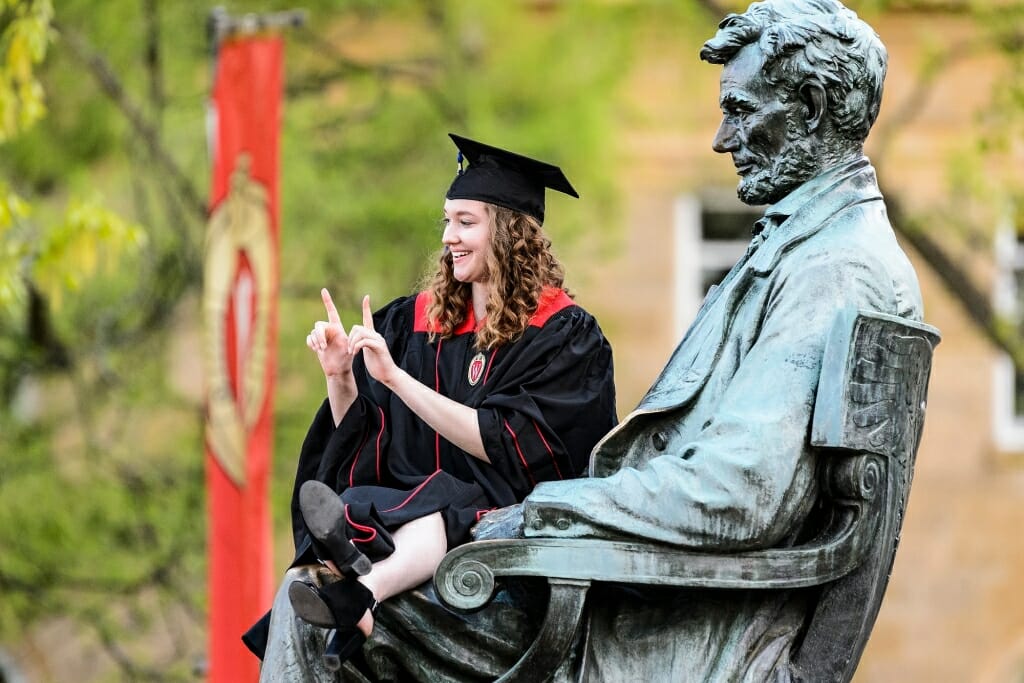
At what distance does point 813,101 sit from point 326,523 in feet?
4.37

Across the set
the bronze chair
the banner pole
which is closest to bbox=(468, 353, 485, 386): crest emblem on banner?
the bronze chair

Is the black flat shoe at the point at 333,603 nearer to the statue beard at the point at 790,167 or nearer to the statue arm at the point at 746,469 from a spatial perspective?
the statue arm at the point at 746,469

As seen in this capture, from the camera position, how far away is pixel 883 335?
409 centimetres

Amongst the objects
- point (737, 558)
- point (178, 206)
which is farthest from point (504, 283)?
point (178, 206)

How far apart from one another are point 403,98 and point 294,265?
4.98 feet

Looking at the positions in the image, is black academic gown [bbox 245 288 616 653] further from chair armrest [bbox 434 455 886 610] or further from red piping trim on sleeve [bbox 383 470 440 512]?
chair armrest [bbox 434 455 886 610]

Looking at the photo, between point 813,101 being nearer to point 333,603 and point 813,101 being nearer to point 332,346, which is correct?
point 332,346

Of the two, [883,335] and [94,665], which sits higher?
[883,335]

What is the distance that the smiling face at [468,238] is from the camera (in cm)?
470

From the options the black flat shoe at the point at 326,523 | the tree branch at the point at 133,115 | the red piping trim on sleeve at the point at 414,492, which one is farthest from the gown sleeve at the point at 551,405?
the tree branch at the point at 133,115

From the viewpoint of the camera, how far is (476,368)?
15.5 feet

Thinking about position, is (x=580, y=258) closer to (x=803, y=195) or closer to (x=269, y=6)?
(x=269, y=6)

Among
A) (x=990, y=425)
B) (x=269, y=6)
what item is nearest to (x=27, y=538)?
(x=269, y=6)

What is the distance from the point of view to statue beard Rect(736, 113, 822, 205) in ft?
14.3
